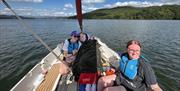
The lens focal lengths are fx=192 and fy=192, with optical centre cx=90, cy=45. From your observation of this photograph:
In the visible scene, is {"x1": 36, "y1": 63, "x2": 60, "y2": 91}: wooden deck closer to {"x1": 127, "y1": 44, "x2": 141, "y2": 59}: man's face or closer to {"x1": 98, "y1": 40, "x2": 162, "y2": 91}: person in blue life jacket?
{"x1": 98, "y1": 40, "x2": 162, "y2": 91}: person in blue life jacket

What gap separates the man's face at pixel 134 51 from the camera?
3855 millimetres

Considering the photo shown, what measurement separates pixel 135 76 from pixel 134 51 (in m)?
0.50

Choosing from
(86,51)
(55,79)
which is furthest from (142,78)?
(55,79)

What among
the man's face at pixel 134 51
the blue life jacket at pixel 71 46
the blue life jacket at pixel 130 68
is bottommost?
the blue life jacket at pixel 71 46

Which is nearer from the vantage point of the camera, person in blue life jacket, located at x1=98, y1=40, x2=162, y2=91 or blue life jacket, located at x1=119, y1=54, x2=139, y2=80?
person in blue life jacket, located at x1=98, y1=40, x2=162, y2=91

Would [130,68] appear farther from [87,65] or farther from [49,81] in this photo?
[49,81]

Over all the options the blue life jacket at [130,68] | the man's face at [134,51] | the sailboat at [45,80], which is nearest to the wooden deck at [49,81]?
the sailboat at [45,80]

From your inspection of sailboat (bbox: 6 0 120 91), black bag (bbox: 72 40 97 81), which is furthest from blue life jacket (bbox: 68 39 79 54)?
black bag (bbox: 72 40 97 81)

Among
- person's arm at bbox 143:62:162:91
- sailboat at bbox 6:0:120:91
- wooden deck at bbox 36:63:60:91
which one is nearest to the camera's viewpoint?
person's arm at bbox 143:62:162:91

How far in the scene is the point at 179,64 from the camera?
10.2m

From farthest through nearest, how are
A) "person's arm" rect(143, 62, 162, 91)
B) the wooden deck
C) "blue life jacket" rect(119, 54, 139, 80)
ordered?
the wooden deck → "blue life jacket" rect(119, 54, 139, 80) → "person's arm" rect(143, 62, 162, 91)

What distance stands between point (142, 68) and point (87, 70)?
1.08 meters

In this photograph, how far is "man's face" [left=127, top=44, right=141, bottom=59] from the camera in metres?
3.86

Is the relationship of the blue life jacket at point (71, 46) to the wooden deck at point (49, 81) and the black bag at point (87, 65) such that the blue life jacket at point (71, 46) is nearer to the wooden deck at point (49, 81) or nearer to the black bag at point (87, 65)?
the wooden deck at point (49, 81)
